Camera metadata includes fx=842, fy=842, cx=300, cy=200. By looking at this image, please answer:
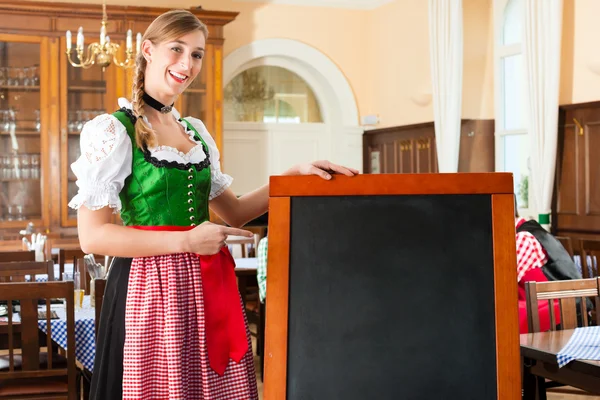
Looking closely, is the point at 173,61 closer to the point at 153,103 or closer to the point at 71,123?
the point at 153,103

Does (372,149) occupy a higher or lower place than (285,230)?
higher

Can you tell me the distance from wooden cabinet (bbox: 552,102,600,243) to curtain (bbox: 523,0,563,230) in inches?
4.4

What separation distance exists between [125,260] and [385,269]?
57 centimetres

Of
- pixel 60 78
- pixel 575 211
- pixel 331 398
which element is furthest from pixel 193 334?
pixel 60 78

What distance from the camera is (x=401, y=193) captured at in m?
1.41

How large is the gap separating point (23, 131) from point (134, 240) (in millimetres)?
6157

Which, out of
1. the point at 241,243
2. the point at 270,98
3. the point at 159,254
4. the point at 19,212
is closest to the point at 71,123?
the point at 19,212

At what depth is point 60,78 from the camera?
291 inches

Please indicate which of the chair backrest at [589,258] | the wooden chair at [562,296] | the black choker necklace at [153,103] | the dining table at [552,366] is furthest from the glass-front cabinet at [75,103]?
the black choker necklace at [153,103]

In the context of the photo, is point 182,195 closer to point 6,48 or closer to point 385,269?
point 385,269

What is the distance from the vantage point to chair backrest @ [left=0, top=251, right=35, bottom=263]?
4434mm

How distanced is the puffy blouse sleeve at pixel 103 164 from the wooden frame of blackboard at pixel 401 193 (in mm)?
393

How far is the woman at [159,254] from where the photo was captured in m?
1.62

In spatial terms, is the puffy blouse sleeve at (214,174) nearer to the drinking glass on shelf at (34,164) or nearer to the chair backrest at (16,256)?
the chair backrest at (16,256)
